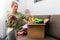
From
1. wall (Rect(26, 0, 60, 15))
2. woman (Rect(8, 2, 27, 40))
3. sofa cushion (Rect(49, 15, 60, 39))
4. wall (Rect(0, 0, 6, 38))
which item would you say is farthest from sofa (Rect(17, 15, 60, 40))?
wall (Rect(0, 0, 6, 38))

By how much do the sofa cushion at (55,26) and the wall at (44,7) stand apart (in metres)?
0.72

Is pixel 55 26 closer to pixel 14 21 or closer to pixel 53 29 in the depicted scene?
pixel 53 29

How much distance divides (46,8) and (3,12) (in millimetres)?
1646

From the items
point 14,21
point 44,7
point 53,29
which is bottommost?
point 53,29

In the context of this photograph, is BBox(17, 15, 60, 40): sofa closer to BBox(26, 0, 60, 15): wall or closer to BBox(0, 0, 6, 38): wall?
BBox(26, 0, 60, 15): wall

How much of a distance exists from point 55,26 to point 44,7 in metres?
1.40

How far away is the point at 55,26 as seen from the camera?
2.12m

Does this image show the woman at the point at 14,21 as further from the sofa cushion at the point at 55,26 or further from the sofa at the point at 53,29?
the sofa cushion at the point at 55,26

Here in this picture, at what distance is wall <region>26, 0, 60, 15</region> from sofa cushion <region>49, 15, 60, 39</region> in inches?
28.5

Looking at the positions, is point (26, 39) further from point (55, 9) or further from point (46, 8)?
point (46, 8)

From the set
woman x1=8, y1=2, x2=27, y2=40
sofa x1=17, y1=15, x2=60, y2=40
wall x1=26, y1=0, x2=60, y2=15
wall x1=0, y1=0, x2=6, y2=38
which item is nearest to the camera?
sofa x1=17, y1=15, x2=60, y2=40

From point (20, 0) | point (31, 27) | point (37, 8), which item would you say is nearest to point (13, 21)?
point (31, 27)

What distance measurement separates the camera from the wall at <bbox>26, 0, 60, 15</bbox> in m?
2.91

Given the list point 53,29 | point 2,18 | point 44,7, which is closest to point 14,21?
point 53,29
